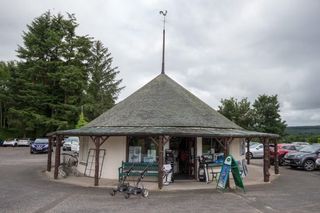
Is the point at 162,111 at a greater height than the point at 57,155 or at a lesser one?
greater

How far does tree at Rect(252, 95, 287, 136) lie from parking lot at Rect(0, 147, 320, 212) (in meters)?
40.7

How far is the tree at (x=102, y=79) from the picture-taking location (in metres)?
57.4

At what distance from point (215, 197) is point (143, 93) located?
969 cm

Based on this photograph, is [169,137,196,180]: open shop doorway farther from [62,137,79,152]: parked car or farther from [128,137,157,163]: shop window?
[62,137,79,152]: parked car

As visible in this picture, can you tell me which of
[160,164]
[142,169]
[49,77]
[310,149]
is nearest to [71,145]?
[49,77]

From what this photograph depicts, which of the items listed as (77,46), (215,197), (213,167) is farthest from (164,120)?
(77,46)

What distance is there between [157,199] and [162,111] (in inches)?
273

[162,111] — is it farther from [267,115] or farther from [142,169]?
[267,115]

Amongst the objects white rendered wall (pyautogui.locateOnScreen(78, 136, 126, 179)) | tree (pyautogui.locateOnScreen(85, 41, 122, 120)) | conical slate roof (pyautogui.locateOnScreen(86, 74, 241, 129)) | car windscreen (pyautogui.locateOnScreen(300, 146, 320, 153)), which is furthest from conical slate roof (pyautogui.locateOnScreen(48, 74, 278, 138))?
tree (pyautogui.locateOnScreen(85, 41, 122, 120))

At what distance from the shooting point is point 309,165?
850 inches

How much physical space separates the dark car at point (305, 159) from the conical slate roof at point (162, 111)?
6.08 m

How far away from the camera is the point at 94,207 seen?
10.2 meters

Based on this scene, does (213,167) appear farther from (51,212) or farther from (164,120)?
(51,212)

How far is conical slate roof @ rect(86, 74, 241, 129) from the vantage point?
1700 centimetres
